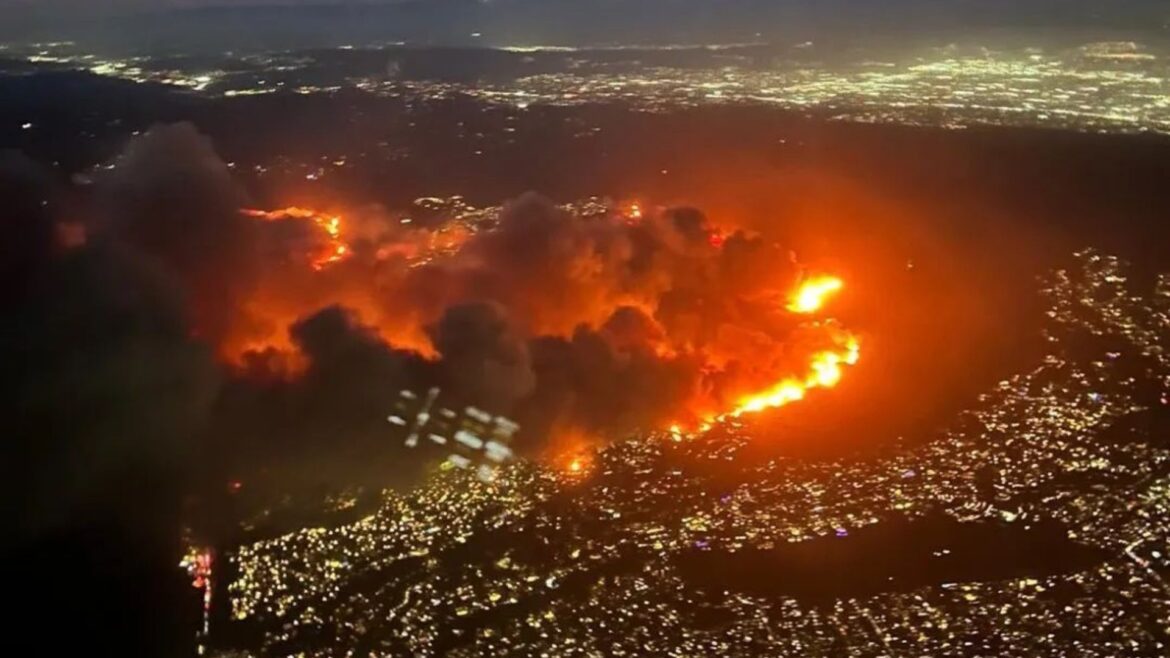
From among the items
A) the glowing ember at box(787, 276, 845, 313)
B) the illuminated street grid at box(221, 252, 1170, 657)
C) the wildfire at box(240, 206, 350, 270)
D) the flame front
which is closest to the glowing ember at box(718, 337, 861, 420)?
the flame front

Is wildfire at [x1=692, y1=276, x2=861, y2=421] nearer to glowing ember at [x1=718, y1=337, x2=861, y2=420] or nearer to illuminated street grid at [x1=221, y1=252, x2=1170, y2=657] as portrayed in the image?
glowing ember at [x1=718, y1=337, x2=861, y2=420]

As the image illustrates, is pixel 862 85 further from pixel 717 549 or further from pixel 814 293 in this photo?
pixel 717 549

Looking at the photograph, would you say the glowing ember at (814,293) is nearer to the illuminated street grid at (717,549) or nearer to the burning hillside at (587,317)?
the burning hillside at (587,317)

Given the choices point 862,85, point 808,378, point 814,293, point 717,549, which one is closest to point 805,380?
point 808,378

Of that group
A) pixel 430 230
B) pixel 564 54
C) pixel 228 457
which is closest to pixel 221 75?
pixel 564 54

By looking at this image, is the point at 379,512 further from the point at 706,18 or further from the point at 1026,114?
the point at 706,18
